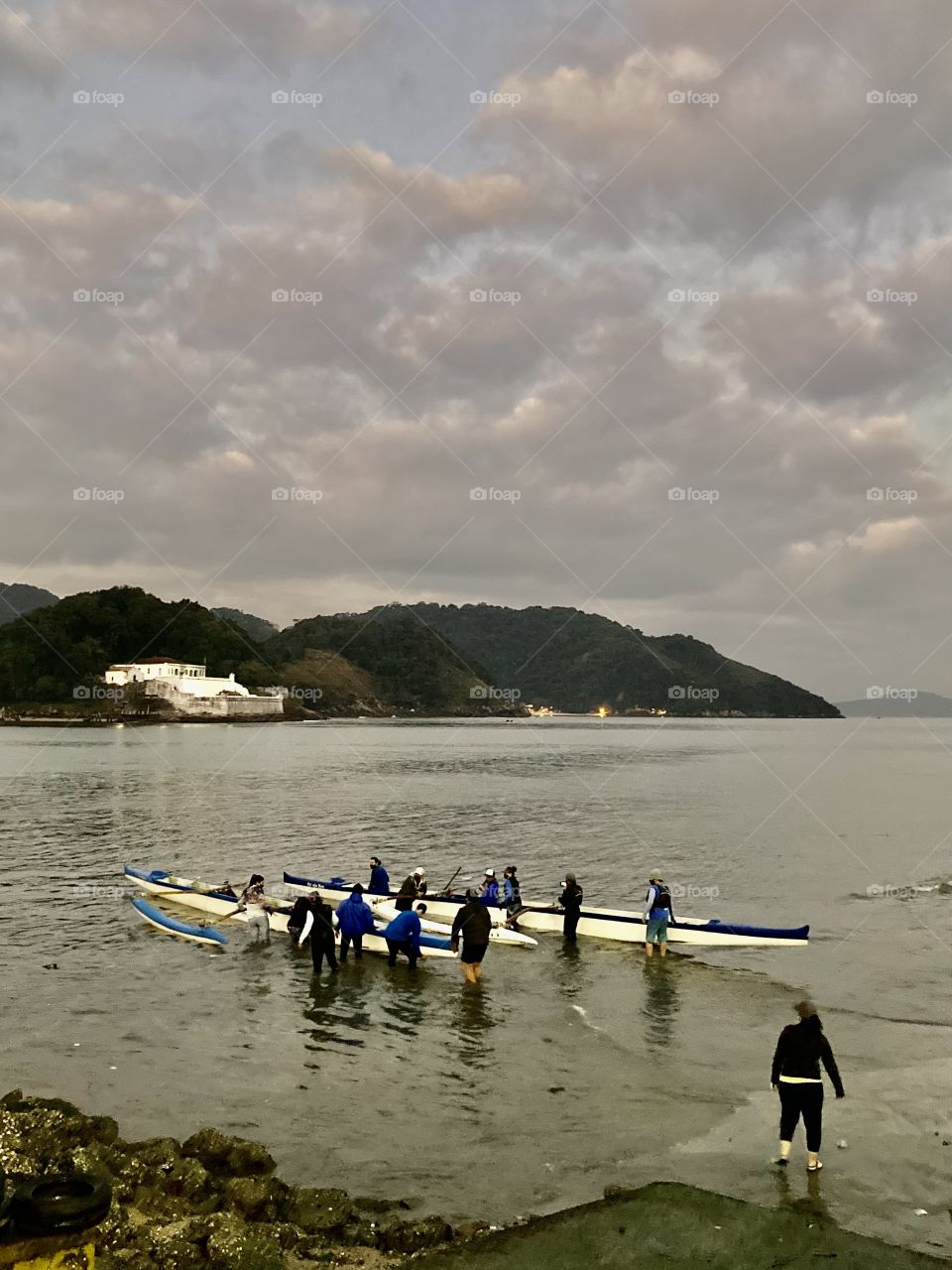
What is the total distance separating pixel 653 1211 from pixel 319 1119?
15.5 ft

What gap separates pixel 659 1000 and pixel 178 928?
38.2 feet

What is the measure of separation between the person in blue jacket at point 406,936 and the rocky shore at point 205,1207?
28.9 feet

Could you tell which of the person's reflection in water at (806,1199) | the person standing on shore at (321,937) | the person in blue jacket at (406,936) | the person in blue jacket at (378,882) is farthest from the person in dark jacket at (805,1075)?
the person in blue jacket at (378,882)

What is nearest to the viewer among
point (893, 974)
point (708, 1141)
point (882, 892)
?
point (708, 1141)

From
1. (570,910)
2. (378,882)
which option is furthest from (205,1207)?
(378,882)

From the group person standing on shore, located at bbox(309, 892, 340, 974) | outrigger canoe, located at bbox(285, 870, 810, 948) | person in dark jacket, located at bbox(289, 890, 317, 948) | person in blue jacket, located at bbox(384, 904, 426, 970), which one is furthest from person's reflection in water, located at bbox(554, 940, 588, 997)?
person in dark jacket, located at bbox(289, 890, 317, 948)

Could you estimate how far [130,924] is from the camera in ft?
76.8

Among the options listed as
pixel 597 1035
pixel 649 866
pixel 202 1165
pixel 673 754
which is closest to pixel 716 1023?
pixel 597 1035

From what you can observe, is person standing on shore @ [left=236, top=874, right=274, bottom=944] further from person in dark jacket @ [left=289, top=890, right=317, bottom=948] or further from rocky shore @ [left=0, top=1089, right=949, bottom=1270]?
rocky shore @ [left=0, top=1089, right=949, bottom=1270]

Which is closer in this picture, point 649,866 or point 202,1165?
point 202,1165

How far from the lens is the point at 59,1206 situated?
5246mm

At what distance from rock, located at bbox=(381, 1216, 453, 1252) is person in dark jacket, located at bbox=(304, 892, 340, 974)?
1030cm

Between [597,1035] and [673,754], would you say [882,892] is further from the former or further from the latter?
[673,754]

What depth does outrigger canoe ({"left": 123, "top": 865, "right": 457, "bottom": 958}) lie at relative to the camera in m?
19.8
